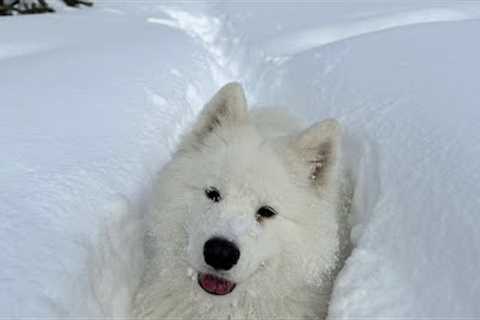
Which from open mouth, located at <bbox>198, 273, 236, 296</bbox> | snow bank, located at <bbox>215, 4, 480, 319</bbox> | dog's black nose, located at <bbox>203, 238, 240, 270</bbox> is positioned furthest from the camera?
open mouth, located at <bbox>198, 273, 236, 296</bbox>

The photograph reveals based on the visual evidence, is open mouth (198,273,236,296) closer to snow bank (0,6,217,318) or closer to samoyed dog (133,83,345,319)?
samoyed dog (133,83,345,319)

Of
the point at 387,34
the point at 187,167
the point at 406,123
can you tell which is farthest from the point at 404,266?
the point at 387,34

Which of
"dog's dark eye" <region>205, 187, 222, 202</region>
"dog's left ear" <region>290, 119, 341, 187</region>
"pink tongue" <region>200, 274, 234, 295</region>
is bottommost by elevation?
"pink tongue" <region>200, 274, 234, 295</region>

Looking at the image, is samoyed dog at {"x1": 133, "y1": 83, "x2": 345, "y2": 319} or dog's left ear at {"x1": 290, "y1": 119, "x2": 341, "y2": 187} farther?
dog's left ear at {"x1": 290, "y1": 119, "x2": 341, "y2": 187}

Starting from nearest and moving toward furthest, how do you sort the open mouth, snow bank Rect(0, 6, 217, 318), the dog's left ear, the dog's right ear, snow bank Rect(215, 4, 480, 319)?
snow bank Rect(0, 6, 217, 318) < snow bank Rect(215, 4, 480, 319) < the open mouth < the dog's left ear < the dog's right ear

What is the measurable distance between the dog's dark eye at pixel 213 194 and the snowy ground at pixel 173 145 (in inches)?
16.9

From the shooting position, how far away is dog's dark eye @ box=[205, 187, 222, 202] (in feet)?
9.98

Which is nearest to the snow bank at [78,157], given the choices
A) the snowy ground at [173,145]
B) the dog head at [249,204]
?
the snowy ground at [173,145]

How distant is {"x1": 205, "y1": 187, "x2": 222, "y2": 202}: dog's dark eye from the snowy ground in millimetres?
428

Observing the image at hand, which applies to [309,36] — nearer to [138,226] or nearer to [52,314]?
[138,226]

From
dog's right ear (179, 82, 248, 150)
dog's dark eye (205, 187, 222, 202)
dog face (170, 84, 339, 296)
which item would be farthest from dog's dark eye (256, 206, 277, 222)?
dog's right ear (179, 82, 248, 150)

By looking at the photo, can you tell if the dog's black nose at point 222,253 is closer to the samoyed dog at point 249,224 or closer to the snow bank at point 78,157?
the samoyed dog at point 249,224

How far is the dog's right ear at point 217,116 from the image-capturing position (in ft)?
11.3

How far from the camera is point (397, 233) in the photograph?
2797mm
